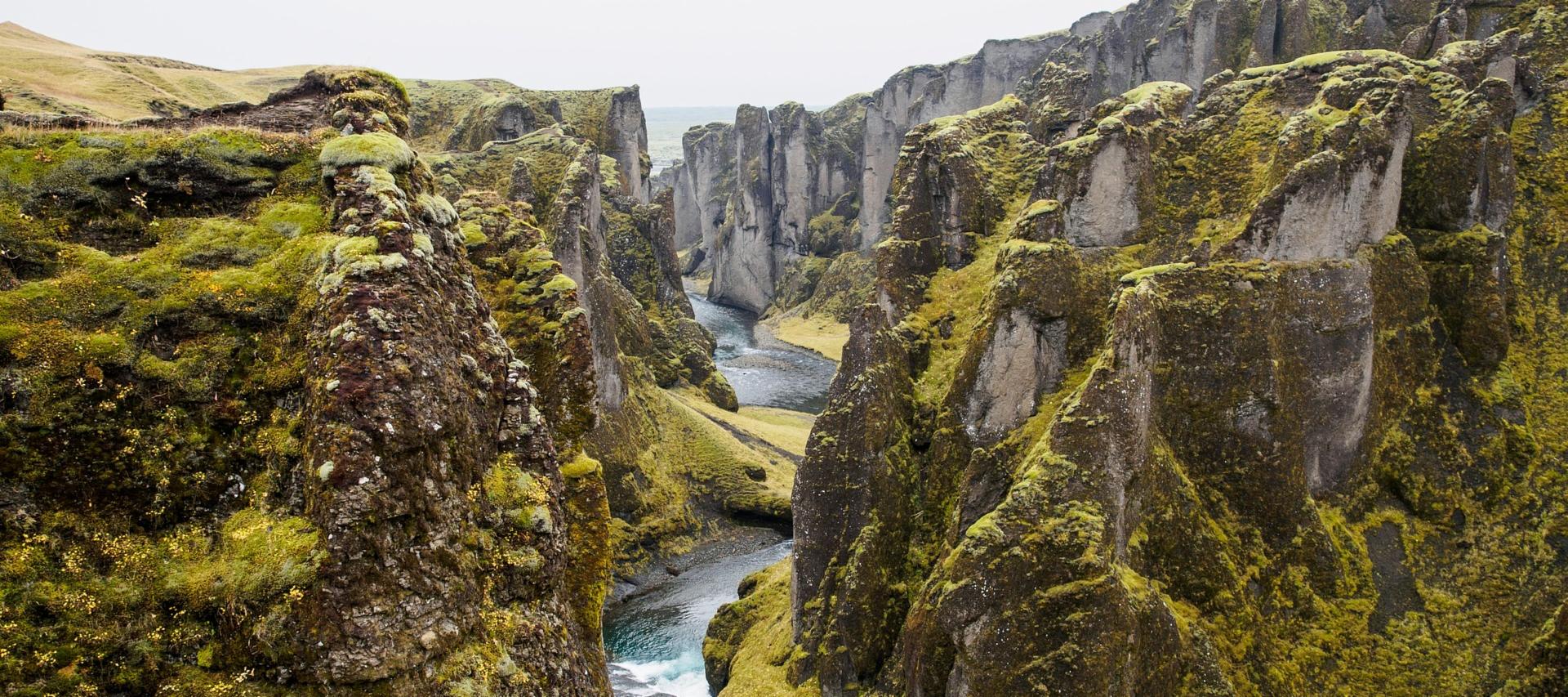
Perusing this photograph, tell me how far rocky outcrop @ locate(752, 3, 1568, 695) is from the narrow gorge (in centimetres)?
13

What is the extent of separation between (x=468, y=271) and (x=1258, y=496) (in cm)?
2387

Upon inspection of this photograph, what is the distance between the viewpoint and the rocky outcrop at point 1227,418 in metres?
25.2

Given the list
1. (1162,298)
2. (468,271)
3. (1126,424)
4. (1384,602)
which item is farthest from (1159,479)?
(468,271)

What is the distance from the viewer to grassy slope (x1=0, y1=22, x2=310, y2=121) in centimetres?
4241

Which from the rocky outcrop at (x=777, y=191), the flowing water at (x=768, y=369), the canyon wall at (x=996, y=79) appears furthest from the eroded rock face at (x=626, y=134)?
the rocky outcrop at (x=777, y=191)

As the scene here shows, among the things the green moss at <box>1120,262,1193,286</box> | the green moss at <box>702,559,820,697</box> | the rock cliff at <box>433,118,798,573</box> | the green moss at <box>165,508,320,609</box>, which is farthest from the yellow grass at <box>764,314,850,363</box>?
the green moss at <box>165,508,320,609</box>

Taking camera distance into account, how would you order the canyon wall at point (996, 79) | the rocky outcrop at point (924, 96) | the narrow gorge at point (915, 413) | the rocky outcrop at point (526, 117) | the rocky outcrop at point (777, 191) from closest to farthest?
the narrow gorge at point (915, 413) < the canyon wall at point (996, 79) < the rocky outcrop at point (526, 117) < the rocky outcrop at point (924, 96) < the rocky outcrop at point (777, 191)

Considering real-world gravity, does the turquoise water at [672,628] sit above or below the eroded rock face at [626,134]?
below

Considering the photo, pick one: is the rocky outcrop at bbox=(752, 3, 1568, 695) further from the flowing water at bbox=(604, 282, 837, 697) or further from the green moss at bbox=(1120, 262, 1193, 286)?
the flowing water at bbox=(604, 282, 837, 697)

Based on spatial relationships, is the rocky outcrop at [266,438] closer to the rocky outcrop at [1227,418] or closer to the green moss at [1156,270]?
the rocky outcrop at [1227,418]

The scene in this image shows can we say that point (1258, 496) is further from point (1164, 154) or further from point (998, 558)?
point (1164, 154)

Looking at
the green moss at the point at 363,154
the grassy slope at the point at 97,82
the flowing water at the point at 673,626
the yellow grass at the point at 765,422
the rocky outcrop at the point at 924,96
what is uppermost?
the rocky outcrop at the point at 924,96

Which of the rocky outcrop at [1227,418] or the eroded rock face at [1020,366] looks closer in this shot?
the rocky outcrop at [1227,418]

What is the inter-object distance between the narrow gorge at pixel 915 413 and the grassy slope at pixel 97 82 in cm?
93
